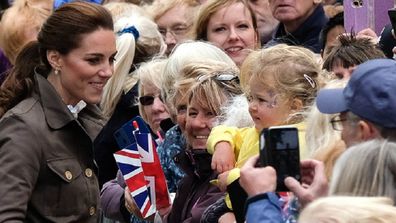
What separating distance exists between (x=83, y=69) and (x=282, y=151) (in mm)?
2300

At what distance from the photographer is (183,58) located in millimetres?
7309

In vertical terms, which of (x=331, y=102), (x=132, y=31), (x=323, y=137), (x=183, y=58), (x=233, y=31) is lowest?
(x=132, y=31)

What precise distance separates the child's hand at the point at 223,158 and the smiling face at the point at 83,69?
906mm

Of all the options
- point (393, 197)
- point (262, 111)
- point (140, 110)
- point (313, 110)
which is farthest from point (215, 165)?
point (140, 110)

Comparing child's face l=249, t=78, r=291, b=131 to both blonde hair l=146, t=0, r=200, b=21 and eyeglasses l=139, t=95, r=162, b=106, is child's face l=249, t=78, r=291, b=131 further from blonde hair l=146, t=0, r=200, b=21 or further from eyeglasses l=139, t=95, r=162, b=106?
blonde hair l=146, t=0, r=200, b=21

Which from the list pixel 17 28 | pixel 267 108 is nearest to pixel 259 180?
pixel 267 108

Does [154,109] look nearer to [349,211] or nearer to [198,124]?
[198,124]

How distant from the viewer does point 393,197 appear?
4.35 metres

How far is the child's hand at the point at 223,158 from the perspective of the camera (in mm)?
6109

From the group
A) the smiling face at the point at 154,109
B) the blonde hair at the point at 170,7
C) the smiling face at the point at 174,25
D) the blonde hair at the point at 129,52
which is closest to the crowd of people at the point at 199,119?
the smiling face at the point at 154,109

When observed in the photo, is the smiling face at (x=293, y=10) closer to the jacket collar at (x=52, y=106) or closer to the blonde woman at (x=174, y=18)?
the blonde woman at (x=174, y=18)

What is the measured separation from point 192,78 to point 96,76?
0.54 metres

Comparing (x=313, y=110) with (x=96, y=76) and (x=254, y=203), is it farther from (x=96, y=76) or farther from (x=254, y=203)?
(x=96, y=76)

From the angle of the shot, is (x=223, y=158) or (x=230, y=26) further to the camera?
(x=230, y=26)
